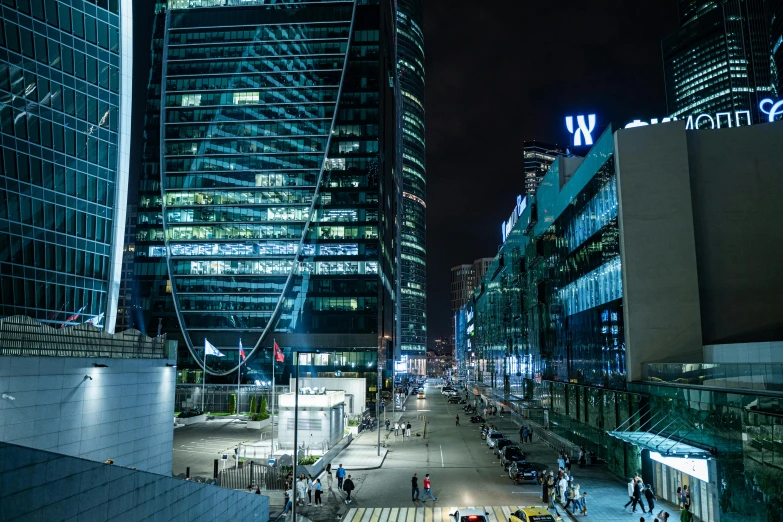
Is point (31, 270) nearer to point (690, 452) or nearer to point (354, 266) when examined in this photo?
point (690, 452)

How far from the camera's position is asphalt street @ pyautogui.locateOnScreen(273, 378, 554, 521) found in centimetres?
3081

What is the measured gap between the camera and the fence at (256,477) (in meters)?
34.2

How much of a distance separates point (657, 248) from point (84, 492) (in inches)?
1328

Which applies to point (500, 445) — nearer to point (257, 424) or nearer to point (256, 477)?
point (256, 477)

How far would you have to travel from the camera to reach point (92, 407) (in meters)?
26.9

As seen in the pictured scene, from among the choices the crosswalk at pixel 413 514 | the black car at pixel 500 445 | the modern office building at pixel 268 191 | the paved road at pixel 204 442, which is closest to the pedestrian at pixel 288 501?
the crosswalk at pixel 413 514

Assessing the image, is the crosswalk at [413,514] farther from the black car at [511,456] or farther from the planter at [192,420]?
the planter at [192,420]

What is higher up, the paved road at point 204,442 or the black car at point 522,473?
the black car at point 522,473

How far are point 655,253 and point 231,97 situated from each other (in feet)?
314

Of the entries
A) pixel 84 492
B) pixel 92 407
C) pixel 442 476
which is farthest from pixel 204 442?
pixel 84 492

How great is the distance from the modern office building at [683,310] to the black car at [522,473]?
18.8ft

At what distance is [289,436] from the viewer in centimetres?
4784

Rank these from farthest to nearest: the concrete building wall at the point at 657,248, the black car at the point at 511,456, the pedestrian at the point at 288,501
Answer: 1. the black car at the point at 511,456
2. the concrete building wall at the point at 657,248
3. the pedestrian at the point at 288,501

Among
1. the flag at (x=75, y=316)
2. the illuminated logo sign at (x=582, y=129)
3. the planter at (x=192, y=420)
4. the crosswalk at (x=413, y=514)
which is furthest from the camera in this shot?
the planter at (x=192, y=420)
